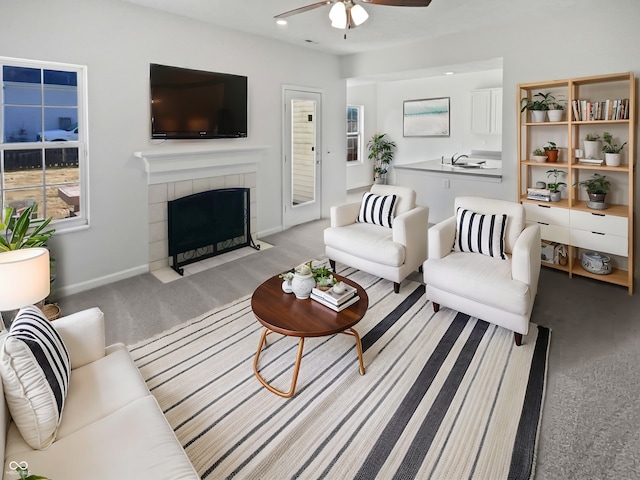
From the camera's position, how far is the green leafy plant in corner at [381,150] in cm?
896

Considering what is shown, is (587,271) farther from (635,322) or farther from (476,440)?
(476,440)

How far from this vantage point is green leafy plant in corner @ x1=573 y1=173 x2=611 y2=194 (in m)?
3.81

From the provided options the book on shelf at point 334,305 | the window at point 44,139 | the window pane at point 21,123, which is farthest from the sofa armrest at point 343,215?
the window pane at point 21,123

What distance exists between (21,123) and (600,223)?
5.14 metres

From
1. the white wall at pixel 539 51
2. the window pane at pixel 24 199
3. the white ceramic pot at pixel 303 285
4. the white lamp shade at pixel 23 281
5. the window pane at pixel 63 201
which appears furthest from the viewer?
the white wall at pixel 539 51

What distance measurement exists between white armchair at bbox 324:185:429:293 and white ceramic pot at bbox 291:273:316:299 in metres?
1.18

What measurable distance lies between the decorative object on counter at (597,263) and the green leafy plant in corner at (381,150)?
218 inches

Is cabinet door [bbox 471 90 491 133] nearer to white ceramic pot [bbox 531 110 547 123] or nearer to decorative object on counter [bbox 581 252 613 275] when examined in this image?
white ceramic pot [bbox 531 110 547 123]

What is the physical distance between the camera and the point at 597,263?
3.87m

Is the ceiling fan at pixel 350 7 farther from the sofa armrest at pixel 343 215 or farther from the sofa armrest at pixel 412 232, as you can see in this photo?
the sofa armrest at pixel 343 215

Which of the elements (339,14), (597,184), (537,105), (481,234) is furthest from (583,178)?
(339,14)

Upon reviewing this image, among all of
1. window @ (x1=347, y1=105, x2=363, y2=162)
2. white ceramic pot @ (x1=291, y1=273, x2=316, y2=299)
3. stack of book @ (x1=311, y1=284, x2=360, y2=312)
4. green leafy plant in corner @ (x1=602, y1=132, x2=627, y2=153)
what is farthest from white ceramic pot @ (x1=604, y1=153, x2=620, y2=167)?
window @ (x1=347, y1=105, x2=363, y2=162)

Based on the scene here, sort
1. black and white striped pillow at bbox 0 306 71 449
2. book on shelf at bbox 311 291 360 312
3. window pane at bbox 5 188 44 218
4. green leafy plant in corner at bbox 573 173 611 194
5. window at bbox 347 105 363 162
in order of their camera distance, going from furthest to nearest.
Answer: window at bbox 347 105 363 162 < green leafy plant in corner at bbox 573 173 611 194 < window pane at bbox 5 188 44 218 < book on shelf at bbox 311 291 360 312 < black and white striped pillow at bbox 0 306 71 449

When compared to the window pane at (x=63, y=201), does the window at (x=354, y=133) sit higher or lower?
higher
